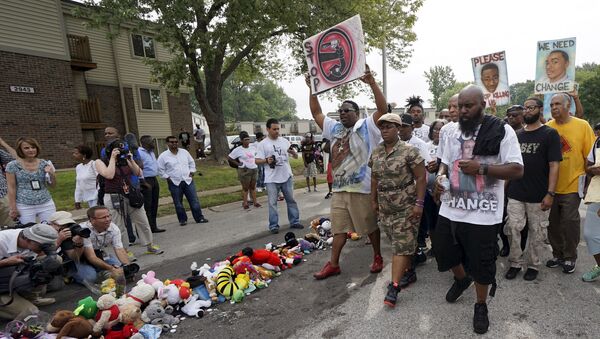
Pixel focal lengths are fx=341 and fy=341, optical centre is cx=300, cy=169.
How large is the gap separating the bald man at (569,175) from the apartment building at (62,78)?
42.1ft

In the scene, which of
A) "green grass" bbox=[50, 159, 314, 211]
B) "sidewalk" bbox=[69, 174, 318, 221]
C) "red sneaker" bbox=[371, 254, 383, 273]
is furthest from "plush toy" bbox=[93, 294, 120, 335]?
"green grass" bbox=[50, 159, 314, 211]

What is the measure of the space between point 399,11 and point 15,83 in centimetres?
1598

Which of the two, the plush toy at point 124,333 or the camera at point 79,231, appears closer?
the plush toy at point 124,333

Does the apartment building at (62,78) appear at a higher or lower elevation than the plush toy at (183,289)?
higher

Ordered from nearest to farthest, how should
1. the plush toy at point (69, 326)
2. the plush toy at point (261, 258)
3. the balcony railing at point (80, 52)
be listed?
the plush toy at point (69, 326) < the plush toy at point (261, 258) < the balcony railing at point (80, 52)

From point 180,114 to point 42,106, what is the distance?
27.4ft

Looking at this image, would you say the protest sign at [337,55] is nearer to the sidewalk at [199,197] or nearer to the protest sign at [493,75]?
the protest sign at [493,75]

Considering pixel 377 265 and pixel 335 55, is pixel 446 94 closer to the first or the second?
pixel 335 55

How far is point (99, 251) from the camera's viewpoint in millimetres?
4227

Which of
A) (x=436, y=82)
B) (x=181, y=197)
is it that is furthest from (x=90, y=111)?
(x=436, y=82)

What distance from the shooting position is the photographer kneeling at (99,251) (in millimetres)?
4047

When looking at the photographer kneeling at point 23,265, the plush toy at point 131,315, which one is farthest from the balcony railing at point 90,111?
the plush toy at point 131,315

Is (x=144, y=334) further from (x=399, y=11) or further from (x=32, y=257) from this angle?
(x=399, y=11)

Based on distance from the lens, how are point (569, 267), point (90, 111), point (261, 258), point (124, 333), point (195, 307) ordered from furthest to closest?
point (90, 111) < point (261, 258) < point (569, 267) < point (195, 307) < point (124, 333)
